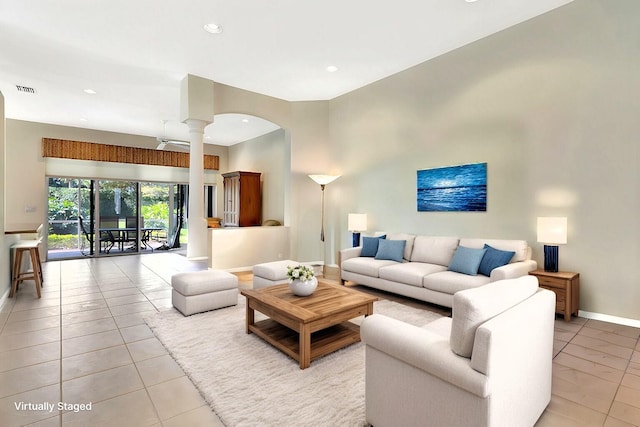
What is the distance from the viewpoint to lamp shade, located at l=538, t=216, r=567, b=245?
11.4ft

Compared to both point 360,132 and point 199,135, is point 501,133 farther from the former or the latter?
point 199,135

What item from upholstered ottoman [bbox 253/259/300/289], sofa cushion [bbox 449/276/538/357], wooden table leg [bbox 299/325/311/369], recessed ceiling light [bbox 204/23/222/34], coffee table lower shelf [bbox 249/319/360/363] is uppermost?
recessed ceiling light [bbox 204/23/222/34]

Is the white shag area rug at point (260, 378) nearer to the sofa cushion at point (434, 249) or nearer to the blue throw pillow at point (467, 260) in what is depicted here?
the blue throw pillow at point (467, 260)

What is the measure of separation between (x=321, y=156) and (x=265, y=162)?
248 centimetres

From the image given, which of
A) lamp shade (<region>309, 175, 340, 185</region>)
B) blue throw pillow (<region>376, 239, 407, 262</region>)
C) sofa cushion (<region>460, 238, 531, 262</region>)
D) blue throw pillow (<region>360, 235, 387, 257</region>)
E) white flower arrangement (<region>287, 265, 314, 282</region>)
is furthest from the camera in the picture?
lamp shade (<region>309, 175, 340, 185</region>)

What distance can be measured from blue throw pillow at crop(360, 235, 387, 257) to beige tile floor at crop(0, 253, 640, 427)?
100 centimetres

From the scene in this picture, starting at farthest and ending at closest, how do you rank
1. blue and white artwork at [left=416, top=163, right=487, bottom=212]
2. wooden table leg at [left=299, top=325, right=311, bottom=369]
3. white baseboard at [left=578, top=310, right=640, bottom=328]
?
blue and white artwork at [left=416, top=163, right=487, bottom=212] < white baseboard at [left=578, top=310, right=640, bottom=328] < wooden table leg at [left=299, top=325, right=311, bottom=369]

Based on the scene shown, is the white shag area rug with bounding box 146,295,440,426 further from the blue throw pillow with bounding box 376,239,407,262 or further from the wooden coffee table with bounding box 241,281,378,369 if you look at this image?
the blue throw pillow with bounding box 376,239,407,262

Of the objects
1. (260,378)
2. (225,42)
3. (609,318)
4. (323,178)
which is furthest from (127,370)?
(609,318)

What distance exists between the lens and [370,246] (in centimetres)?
512

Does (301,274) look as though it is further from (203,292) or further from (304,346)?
(203,292)

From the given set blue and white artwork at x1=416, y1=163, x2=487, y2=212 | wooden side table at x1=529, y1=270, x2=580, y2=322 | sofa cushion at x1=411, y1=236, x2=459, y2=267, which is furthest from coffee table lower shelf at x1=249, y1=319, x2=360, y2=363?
blue and white artwork at x1=416, y1=163, x2=487, y2=212

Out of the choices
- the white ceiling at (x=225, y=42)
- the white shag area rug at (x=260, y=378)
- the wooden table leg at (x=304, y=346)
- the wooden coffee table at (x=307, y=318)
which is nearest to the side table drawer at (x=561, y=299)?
the white shag area rug at (x=260, y=378)

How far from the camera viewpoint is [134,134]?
884 centimetres
